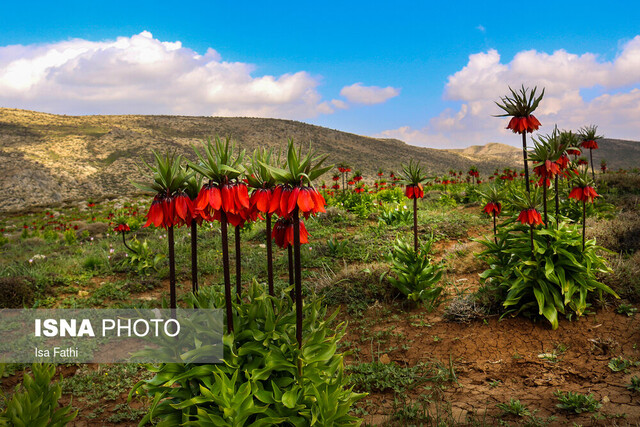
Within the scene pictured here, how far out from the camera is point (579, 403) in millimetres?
3568

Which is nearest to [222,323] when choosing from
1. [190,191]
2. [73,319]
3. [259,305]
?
[259,305]

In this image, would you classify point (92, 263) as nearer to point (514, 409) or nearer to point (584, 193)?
point (514, 409)

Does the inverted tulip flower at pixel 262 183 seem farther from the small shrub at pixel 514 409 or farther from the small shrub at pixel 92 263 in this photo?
the small shrub at pixel 92 263

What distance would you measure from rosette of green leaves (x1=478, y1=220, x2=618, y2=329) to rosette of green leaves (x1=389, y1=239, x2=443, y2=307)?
970 mm

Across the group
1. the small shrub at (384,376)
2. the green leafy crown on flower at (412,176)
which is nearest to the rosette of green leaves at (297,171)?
the small shrub at (384,376)

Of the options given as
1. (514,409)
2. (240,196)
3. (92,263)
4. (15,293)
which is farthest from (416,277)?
(92,263)

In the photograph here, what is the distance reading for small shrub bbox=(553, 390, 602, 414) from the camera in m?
3.53

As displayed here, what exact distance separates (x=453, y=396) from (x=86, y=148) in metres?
53.6

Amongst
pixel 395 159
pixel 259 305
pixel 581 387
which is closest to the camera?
pixel 259 305

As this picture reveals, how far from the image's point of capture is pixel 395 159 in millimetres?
59188

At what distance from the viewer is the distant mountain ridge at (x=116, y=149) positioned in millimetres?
37062

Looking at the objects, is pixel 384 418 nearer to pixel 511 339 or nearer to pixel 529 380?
pixel 529 380

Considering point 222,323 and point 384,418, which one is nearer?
point 222,323

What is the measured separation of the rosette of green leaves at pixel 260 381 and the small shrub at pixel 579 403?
2.03 metres
